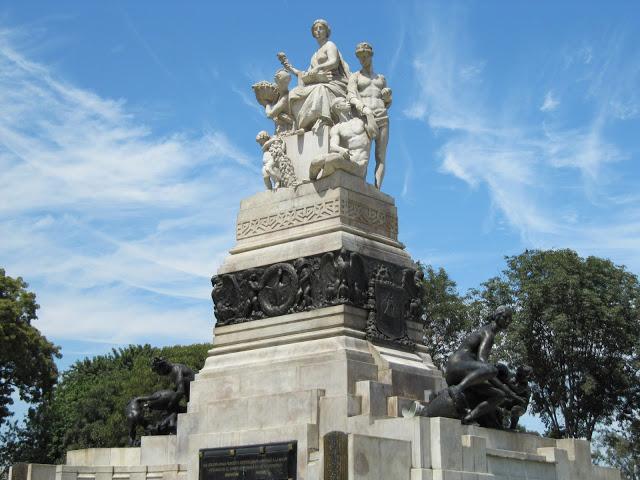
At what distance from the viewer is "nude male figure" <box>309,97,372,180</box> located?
2000 cm

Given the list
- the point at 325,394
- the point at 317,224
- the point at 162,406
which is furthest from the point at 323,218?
the point at 162,406

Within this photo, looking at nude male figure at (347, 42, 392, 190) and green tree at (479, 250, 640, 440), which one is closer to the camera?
nude male figure at (347, 42, 392, 190)

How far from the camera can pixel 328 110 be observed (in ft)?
69.0

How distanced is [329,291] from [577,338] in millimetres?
21913

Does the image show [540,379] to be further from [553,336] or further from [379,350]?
[379,350]

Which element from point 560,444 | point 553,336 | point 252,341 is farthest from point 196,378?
point 553,336

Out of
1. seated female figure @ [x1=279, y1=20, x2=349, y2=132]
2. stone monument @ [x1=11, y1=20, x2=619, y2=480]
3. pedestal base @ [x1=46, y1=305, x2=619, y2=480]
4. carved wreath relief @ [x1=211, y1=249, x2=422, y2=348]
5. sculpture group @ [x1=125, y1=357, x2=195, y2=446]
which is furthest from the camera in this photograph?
seated female figure @ [x1=279, y1=20, x2=349, y2=132]

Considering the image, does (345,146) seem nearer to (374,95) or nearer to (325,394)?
(374,95)

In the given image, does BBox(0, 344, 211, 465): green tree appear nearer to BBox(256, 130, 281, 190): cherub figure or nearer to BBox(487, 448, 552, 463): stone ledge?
BBox(256, 130, 281, 190): cherub figure

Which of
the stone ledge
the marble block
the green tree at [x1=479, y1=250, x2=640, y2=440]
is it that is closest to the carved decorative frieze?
the marble block

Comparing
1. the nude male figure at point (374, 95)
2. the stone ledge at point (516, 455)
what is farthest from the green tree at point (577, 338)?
the stone ledge at point (516, 455)

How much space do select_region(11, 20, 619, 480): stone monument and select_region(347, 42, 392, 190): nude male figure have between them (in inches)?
1.1

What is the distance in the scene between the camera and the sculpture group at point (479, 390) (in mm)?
16984

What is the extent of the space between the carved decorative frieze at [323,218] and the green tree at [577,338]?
18.6 m
